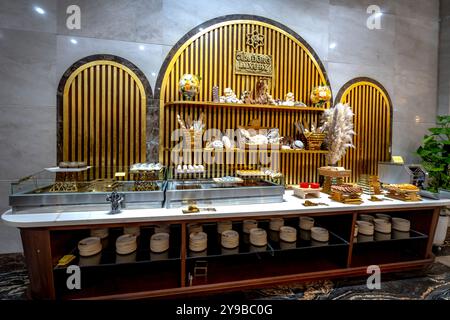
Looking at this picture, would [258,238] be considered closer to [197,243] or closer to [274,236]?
[274,236]

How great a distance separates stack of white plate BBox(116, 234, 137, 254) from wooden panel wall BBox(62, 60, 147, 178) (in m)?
1.03

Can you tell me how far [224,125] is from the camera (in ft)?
10.6

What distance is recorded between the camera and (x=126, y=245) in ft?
7.50

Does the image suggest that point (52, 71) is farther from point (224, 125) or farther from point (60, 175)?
point (224, 125)

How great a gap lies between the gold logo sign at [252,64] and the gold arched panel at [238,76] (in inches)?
2.2

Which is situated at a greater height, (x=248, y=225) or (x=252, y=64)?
(x=252, y=64)

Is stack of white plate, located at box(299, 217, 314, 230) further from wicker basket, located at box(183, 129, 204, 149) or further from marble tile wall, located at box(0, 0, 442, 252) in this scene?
marble tile wall, located at box(0, 0, 442, 252)

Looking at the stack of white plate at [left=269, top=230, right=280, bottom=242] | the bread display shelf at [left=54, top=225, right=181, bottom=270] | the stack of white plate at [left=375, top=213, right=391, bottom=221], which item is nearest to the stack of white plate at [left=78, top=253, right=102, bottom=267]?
the bread display shelf at [left=54, top=225, right=181, bottom=270]

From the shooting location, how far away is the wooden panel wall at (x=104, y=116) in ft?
9.44

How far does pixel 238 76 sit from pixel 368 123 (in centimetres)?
210

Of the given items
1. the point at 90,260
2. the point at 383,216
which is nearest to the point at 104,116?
the point at 90,260

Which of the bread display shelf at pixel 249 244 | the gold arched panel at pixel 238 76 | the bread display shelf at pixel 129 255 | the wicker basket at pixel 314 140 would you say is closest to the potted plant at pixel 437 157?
the gold arched panel at pixel 238 76

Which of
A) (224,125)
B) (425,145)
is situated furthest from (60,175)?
(425,145)

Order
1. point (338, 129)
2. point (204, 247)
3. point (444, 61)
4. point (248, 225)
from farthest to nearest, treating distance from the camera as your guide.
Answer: point (444, 61)
point (338, 129)
point (248, 225)
point (204, 247)
